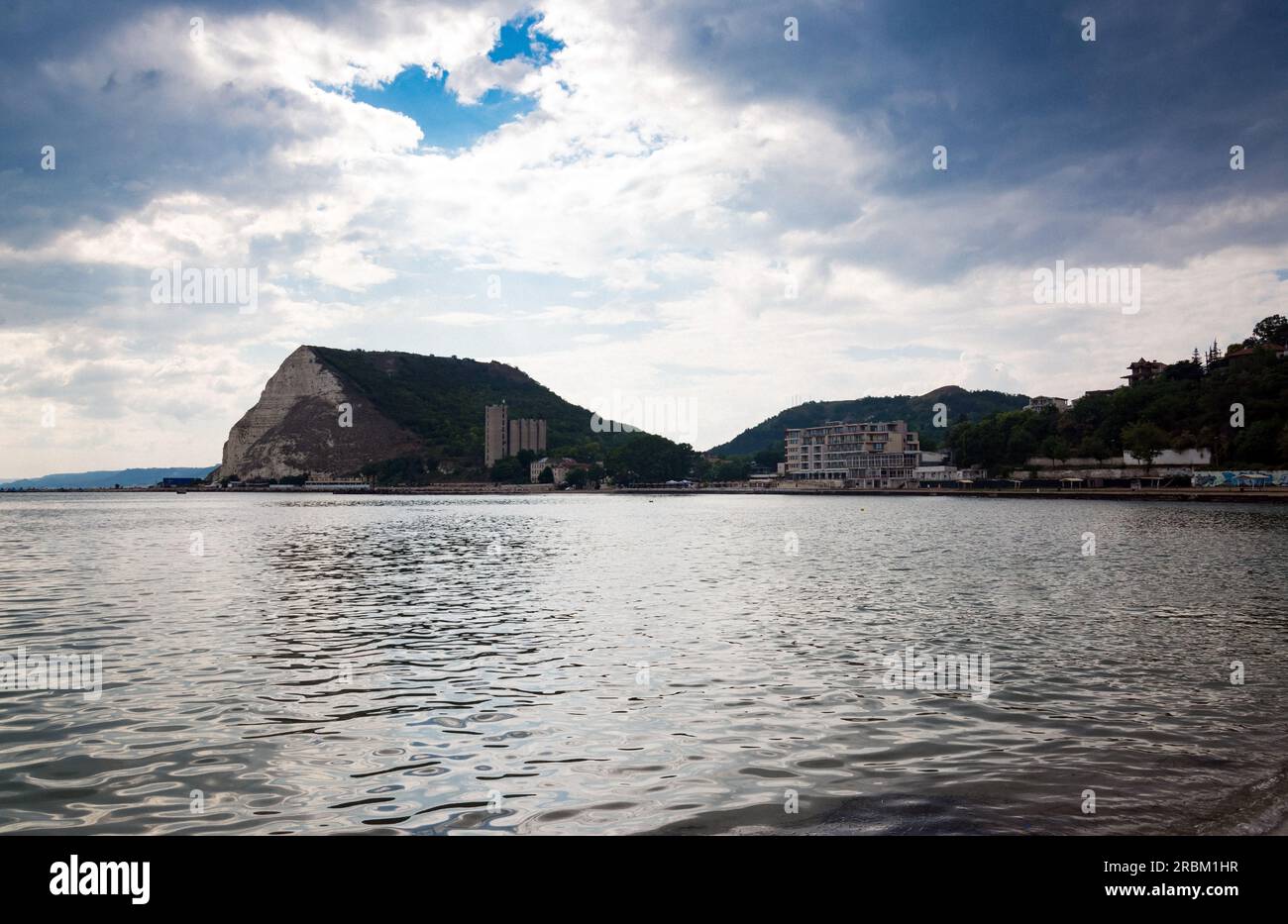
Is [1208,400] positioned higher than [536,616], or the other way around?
[1208,400]

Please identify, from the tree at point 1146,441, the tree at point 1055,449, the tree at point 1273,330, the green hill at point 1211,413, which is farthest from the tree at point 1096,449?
the tree at point 1273,330

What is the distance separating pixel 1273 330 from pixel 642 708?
8723 inches

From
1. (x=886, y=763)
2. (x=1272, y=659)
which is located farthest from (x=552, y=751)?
(x=1272, y=659)

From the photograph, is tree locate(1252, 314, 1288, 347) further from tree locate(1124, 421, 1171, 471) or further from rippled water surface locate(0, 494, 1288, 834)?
rippled water surface locate(0, 494, 1288, 834)

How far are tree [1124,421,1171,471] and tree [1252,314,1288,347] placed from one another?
4581cm

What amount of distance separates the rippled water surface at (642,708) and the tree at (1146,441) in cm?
14309

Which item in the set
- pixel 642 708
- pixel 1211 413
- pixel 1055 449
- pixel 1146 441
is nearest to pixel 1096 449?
pixel 1055 449

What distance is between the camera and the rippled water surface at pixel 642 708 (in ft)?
32.8

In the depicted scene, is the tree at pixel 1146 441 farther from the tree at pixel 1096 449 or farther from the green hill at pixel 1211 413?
the tree at pixel 1096 449

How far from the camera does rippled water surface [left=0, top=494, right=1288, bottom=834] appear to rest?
10000 mm

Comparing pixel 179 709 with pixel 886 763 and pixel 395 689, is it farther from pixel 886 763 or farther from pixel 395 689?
pixel 886 763

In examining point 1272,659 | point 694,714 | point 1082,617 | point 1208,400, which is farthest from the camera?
point 1208,400
